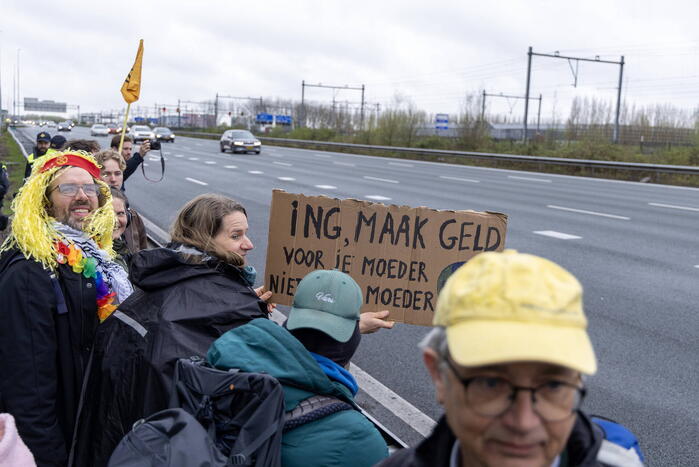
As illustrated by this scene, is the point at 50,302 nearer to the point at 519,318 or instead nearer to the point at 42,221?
the point at 42,221

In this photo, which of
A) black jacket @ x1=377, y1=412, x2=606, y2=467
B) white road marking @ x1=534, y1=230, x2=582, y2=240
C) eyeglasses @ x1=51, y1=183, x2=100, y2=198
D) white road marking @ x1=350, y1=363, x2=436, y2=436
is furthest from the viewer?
white road marking @ x1=534, y1=230, x2=582, y2=240

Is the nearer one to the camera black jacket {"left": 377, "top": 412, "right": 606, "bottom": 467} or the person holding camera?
black jacket {"left": 377, "top": 412, "right": 606, "bottom": 467}

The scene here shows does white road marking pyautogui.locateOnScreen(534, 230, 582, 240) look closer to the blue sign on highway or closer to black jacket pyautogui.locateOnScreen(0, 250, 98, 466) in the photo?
black jacket pyautogui.locateOnScreen(0, 250, 98, 466)

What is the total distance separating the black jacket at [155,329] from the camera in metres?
2.48

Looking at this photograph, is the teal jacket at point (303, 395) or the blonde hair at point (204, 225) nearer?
the teal jacket at point (303, 395)

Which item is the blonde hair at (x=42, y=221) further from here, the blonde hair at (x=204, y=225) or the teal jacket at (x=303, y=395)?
the teal jacket at (x=303, y=395)

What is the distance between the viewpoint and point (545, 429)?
1.30m

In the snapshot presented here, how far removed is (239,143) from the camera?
134ft

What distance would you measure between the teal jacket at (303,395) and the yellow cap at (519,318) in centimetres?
95

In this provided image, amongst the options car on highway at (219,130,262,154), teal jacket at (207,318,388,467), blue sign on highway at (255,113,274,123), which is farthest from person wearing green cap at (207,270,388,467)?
blue sign on highway at (255,113,274,123)

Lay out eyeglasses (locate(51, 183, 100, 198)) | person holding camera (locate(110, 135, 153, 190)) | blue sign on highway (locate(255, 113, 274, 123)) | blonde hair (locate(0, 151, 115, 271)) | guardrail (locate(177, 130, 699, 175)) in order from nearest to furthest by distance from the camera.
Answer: blonde hair (locate(0, 151, 115, 271)), eyeglasses (locate(51, 183, 100, 198)), person holding camera (locate(110, 135, 153, 190)), guardrail (locate(177, 130, 699, 175)), blue sign on highway (locate(255, 113, 274, 123))

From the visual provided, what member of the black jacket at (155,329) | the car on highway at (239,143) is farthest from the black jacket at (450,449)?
the car on highway at (239,143)

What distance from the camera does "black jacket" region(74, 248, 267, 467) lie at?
2479mm

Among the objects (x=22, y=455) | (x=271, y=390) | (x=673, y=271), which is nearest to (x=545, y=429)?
(x=271, y=390)
